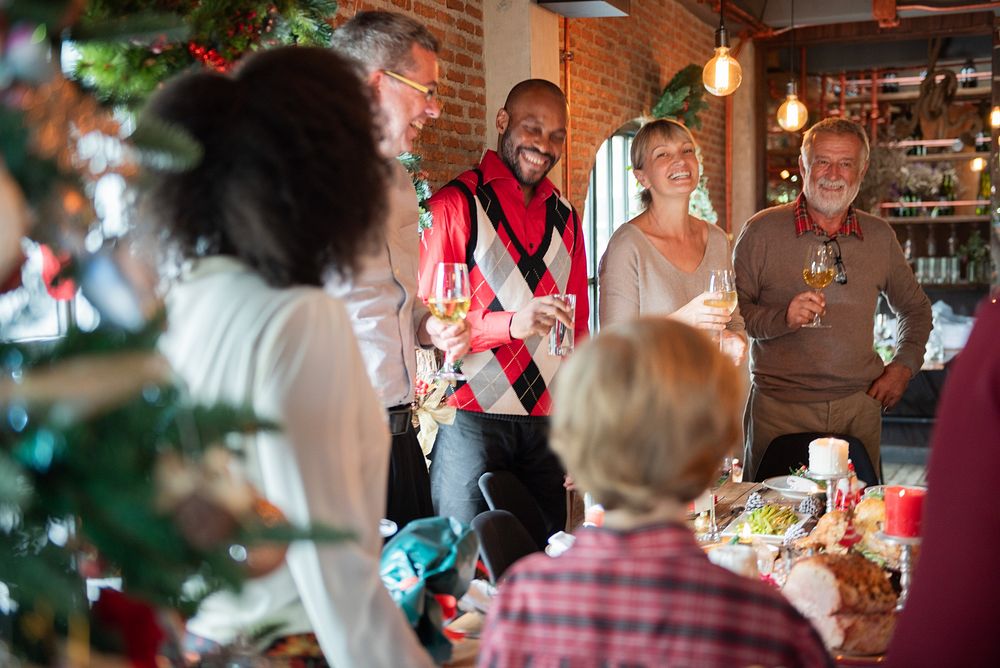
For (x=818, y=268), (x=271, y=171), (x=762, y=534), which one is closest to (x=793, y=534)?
(x=762, y=534)

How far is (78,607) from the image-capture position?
85 centimetres

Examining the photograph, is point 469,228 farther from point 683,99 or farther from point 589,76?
point 683,99

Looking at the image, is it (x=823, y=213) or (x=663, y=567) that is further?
(x=823, y=213)

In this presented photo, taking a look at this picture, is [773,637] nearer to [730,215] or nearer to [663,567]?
[663,567]

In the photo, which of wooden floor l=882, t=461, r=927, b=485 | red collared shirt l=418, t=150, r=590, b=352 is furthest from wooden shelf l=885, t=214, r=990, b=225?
red collared shirt l=418, t=150, r=590, b=352

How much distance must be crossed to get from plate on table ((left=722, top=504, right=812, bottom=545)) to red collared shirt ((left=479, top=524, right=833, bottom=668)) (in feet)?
4.30

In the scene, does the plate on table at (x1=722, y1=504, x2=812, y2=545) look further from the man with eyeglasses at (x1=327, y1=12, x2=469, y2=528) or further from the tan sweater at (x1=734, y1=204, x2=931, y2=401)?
the tan sweater at (x1=734, y1=204, x2=931, y2=401)

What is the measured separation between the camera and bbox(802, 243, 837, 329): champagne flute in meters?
3.81

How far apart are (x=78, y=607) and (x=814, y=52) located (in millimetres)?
11295

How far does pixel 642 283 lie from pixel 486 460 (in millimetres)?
820

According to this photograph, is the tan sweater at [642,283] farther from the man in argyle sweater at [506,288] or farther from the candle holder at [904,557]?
the candle holder at [904,557]

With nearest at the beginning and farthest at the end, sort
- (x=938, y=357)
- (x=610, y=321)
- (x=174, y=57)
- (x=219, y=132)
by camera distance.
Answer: (x=219, y=132)
(x=174, y=57)
(x=610, y=321)
(x=938, y=357)

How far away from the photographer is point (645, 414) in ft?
4.07

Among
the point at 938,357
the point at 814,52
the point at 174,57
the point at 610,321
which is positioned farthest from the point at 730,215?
the point at 174,57
